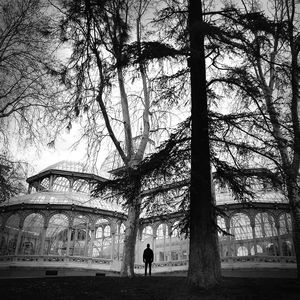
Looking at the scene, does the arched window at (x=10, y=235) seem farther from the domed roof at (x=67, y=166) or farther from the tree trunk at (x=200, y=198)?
the tree trunk at (x=200, y=198)

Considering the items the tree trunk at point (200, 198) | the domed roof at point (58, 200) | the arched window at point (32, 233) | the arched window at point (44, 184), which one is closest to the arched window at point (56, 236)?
the arched window at point (32, 233)

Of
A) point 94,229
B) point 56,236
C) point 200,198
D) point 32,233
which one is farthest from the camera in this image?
point 56,236

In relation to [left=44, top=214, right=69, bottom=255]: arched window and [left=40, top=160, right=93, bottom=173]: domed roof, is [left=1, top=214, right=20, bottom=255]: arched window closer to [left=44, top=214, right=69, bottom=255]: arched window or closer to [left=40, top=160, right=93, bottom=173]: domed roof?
[left=44, top=214, right=69, bottom=255]: arched window

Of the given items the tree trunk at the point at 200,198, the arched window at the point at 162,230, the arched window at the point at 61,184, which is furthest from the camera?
the arched window at the point at 61,184

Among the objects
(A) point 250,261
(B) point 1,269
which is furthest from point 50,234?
(A) point 250,261

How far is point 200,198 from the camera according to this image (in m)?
6.74

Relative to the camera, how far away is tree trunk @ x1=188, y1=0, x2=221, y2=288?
6297mm

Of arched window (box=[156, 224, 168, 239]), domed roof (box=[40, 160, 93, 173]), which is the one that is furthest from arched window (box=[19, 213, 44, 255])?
arched window (box=[156, 224, 168, 239])

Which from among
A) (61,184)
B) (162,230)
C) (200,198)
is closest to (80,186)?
(61,184)

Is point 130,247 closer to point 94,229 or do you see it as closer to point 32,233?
point 94,229

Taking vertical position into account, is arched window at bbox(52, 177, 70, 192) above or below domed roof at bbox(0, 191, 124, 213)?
above

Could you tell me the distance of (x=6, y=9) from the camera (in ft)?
39.5

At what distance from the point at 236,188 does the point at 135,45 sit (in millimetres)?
4364

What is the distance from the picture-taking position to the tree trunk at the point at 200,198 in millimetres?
6297
